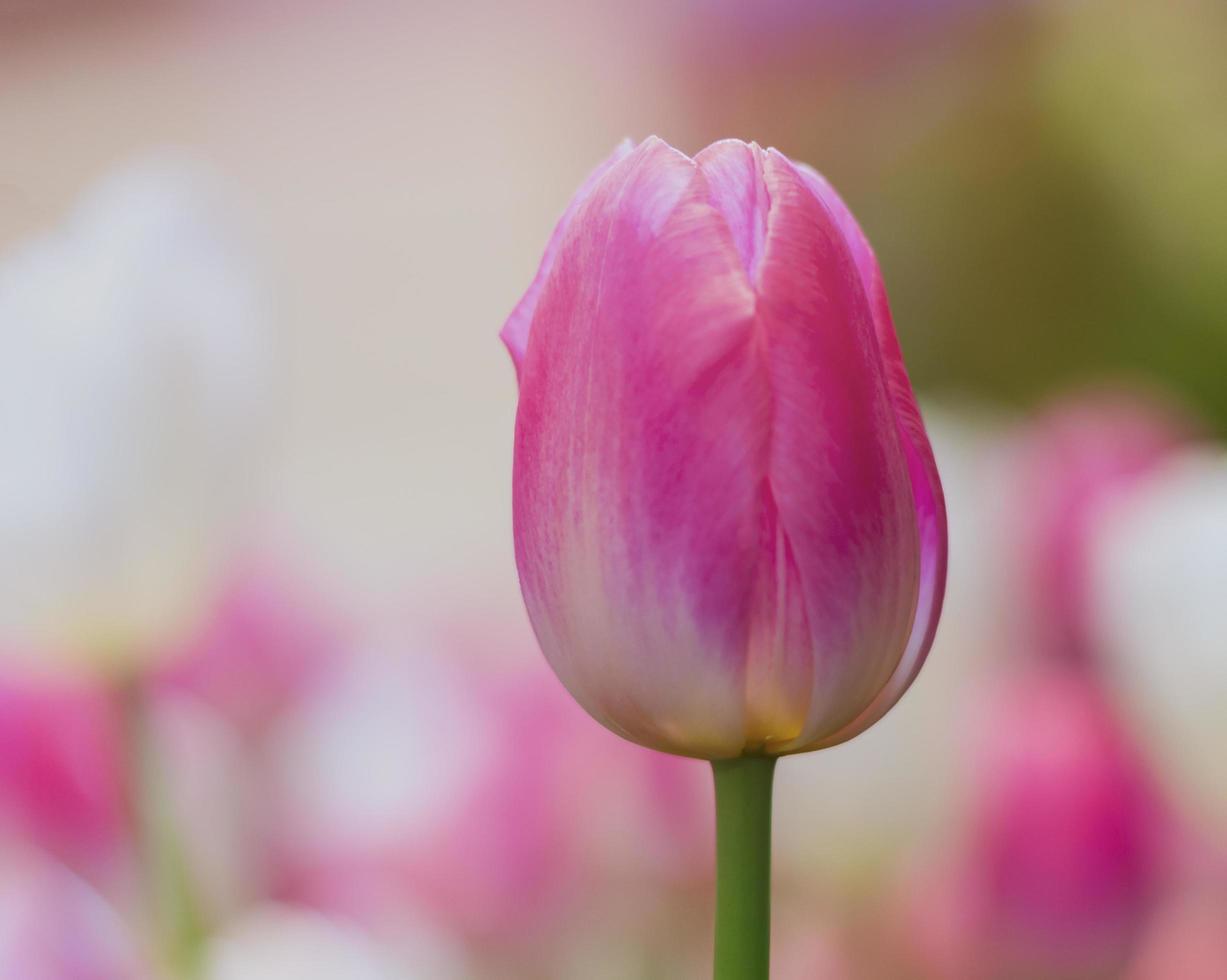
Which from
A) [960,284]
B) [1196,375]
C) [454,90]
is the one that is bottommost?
[1196,375]

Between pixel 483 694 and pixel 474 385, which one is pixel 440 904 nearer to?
pixel 483 694

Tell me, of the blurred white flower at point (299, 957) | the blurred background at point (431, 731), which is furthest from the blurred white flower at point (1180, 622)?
the blurred white flower at point (299, 957)

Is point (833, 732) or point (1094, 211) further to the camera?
point (1094, 211)

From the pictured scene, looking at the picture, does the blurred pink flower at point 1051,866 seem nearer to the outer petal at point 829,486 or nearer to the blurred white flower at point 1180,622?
the blurred white flower at point 1180,622

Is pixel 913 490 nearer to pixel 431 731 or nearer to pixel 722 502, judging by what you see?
pixel 722 502

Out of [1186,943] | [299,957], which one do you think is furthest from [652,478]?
[1186,943]

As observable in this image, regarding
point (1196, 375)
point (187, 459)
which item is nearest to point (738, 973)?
point (187, 459)

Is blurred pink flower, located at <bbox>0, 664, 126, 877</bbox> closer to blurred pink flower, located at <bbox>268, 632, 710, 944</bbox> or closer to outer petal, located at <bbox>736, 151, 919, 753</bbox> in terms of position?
blurred pink flower, located at <bbox>268, 632, 710, 944</bbox>
